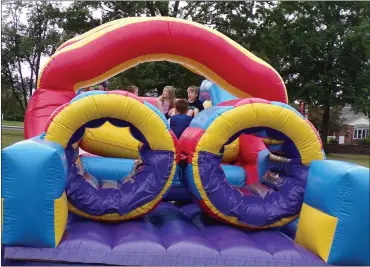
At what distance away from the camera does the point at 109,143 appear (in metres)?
4.58

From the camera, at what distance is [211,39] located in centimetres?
370

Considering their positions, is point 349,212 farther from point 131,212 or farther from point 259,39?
point 259,39

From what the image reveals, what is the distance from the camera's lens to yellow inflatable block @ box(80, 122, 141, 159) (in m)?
4.55

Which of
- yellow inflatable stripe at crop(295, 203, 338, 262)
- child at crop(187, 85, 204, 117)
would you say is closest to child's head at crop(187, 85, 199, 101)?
child at crop(187, 85, 204, 117)

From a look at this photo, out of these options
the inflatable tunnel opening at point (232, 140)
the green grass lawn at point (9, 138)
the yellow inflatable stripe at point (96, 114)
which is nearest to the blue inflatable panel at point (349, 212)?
the inflatable tunnel opening at point (232, 140)

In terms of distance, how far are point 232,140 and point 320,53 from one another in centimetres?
1433

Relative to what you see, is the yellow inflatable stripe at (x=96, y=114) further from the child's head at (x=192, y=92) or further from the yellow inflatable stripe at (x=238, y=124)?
the child's head at (x=192, y=92)

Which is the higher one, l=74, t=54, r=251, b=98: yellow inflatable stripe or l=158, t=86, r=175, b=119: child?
l=74, t=54, r=251, b=98: yellow inflatable stripe

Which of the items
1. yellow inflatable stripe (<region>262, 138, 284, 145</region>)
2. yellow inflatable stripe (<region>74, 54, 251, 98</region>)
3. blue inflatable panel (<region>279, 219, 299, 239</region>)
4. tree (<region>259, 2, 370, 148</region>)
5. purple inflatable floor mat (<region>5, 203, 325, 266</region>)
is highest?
tree (<region>259, 2, 370, 148</region>)

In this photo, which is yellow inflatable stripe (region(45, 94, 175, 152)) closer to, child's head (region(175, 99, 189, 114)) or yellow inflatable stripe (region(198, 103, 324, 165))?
yellow inflatable stripe (region(198, 103, 324, 165))

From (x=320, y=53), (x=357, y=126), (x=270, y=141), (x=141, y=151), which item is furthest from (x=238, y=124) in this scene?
(x=357, y=126)

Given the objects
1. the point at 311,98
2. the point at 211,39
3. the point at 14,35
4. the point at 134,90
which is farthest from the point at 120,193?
the point at 311,98

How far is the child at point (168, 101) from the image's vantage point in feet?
16.7

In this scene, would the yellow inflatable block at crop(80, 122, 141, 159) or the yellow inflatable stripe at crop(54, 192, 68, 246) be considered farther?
the yellow inflatable block at crop(80, 122, 141, 159)
